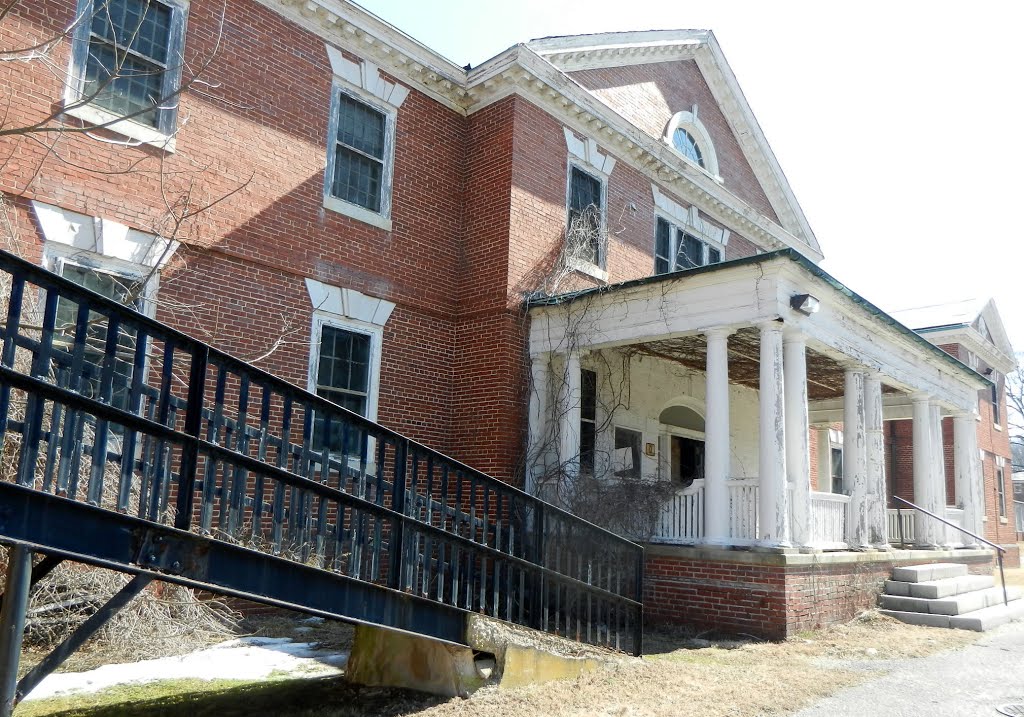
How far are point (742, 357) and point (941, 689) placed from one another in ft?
24.3

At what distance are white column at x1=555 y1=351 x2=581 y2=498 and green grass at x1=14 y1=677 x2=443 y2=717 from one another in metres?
5.63

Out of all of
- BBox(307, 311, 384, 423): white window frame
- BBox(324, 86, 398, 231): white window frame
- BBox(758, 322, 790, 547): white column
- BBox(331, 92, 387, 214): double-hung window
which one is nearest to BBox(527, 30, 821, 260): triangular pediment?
BBox(324, 86, 398, 231): white window frame

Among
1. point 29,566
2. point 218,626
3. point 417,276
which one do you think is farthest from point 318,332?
point 29,566

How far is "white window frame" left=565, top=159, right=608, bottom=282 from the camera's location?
13.0 meters

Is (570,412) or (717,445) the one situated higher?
(570,412)

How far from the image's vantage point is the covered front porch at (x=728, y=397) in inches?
399

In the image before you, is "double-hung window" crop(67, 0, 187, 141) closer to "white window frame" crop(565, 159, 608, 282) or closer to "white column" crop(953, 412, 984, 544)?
"white window frame" crop(565, 159, 608, 282)

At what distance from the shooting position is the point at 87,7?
8477 mm

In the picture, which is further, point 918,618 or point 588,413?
point 588,413

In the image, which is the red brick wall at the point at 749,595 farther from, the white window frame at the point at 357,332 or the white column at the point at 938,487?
the white column at the point at 938,487

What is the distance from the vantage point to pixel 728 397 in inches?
435

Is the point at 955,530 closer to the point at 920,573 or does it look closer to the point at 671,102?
the point at 920,573

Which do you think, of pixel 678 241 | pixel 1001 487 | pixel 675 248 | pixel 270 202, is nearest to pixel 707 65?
pixel 678 241

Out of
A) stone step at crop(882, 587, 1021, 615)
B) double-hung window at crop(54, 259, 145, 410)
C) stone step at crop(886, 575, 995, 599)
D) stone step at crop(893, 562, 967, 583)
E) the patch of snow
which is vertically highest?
double-hung window at crop(54, 259, 145, 410)
